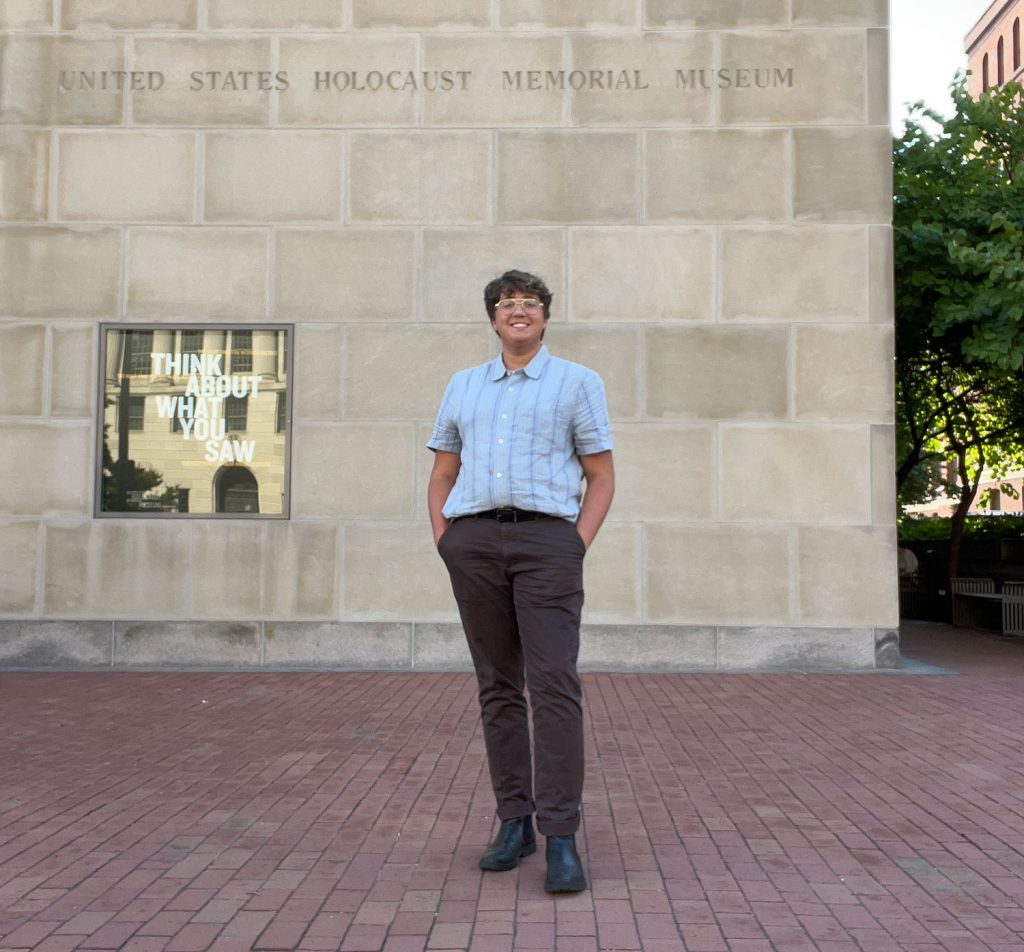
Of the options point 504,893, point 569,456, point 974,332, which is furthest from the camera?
point 974,332

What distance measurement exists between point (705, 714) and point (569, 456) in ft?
13.2

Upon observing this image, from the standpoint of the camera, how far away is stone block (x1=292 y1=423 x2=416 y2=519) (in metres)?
10.1

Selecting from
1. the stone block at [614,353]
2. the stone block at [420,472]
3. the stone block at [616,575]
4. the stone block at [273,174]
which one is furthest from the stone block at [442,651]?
the stone block at [273,174]

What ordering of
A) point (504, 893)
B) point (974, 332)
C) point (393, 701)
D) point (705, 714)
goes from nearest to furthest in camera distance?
point (504, 893), point (705, 714), point (393, 701), point (974, 332)

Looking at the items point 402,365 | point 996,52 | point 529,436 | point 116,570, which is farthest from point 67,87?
point 996,52

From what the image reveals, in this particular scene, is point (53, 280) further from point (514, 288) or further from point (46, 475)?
point (514, 288)

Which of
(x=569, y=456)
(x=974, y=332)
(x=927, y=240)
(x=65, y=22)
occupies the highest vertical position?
(x=65, y=22)

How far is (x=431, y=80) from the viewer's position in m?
10.4

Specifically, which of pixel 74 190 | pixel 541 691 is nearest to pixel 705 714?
pixel 541 691

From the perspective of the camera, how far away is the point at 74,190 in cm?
1033

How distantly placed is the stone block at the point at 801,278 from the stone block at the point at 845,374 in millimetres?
170

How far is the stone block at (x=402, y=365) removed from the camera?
10.2 meters

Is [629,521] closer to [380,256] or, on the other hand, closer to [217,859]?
[380,256]

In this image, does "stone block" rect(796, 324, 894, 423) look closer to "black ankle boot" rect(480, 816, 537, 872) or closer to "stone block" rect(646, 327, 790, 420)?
"stone block" rect(646, 327, 790, 420)
